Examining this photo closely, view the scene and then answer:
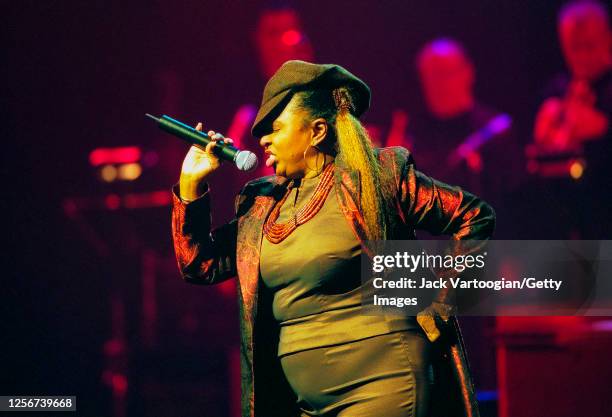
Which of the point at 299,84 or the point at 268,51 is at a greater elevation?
the point at 268,51

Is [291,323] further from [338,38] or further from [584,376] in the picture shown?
[338,38]

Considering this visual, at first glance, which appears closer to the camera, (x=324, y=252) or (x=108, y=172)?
(x=324, y=252)

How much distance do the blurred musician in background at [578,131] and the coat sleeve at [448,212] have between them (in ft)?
8.19

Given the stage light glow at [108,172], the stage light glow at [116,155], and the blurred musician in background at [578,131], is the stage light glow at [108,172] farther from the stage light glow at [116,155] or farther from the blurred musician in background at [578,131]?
the blurred musician in background at [578,131]

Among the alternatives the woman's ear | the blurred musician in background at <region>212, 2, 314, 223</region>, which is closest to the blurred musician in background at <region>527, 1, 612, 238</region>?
the blurred musician in background at <region>212, 2, 314, 223</region>

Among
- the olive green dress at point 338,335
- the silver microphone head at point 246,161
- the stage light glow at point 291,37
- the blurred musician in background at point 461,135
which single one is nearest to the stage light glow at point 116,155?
the stage light glow at point 291,37

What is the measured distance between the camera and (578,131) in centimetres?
460

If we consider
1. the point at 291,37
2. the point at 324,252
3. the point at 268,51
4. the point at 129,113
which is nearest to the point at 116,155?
the point at 129,113

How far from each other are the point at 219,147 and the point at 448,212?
648 millimetres

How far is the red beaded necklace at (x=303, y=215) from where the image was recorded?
2.11 meters

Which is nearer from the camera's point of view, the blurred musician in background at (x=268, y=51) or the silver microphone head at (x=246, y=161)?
the silver microphone head at (x=246, y=161)

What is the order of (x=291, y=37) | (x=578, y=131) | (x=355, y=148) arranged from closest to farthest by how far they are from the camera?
(x=355, y=148) < (x=291, y=37) < (x=578, y=131)

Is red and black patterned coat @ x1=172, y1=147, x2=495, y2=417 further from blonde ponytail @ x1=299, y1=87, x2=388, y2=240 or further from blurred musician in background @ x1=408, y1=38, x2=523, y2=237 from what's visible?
Result: blurred musician in background @ x1=408, y1=38, x2=523, y2=237

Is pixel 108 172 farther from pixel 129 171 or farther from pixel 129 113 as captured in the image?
pixel 129 113
